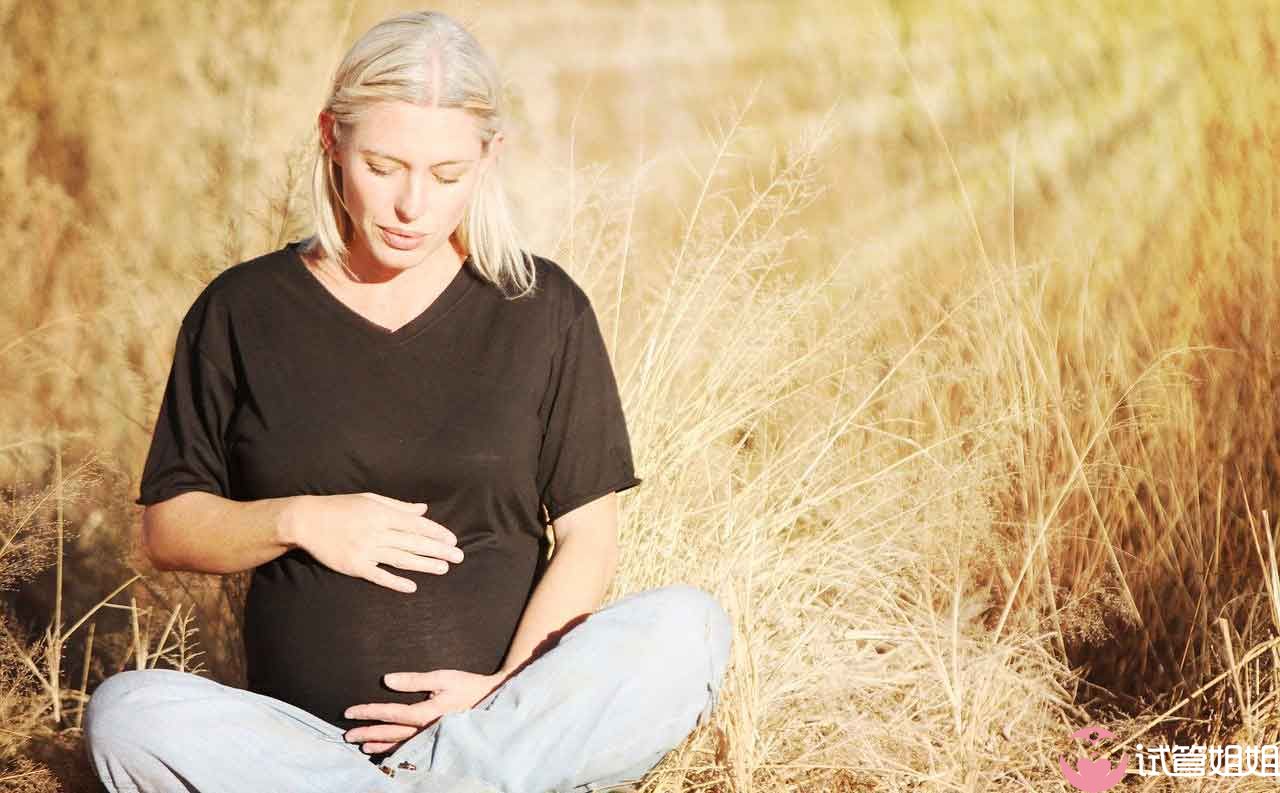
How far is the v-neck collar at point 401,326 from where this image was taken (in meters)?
1.95

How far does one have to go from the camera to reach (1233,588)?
2395 mm

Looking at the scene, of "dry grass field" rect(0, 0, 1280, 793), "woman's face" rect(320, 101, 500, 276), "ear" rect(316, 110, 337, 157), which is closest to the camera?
"woman's face" rect(320, 101, 500, 276)

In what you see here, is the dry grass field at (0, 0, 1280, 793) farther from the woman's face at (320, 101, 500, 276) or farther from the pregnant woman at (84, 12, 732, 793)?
the woman's face at (320, 101, 500, 276)

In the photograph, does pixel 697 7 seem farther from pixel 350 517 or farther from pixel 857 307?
pixel 350 517

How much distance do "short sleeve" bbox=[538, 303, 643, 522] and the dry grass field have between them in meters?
0.33

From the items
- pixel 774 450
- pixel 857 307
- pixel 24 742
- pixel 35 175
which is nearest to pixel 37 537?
pixel 24 742

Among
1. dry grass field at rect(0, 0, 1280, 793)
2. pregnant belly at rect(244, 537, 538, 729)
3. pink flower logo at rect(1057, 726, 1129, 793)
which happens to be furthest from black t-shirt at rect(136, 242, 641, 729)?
pink flower logo at rect(1057, 726, 1129, 793)

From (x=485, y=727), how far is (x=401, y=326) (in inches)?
21.8

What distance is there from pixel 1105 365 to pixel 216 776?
5.65 ft

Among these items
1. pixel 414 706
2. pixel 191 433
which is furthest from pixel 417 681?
pixel 191 433

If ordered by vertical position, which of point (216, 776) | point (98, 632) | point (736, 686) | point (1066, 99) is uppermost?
point (1066, 99)

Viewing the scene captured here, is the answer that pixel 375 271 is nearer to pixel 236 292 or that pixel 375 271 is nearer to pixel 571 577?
pixel 236 292

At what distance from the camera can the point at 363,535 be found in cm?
183

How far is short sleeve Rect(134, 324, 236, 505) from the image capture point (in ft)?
6.35
